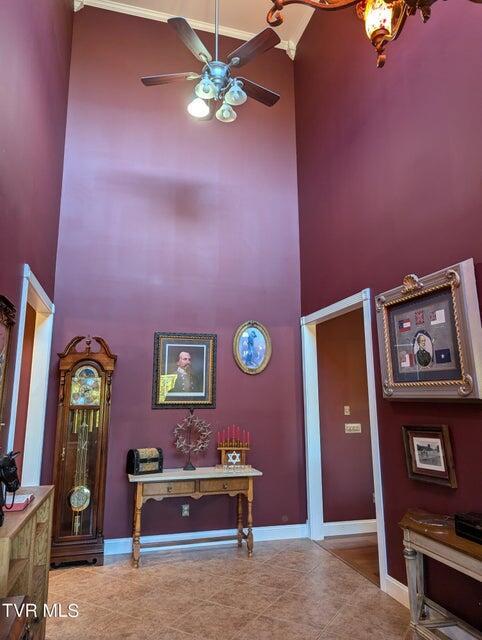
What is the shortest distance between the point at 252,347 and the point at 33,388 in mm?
2428

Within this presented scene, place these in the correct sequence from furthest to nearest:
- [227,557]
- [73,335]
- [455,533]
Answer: [73,335] < [227,557] < [455,533]

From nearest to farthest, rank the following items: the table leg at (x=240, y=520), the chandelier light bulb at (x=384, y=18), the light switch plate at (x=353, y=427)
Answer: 1. the chandelier light bulb at (x=384, y=18)
2. the table leg at (x=240, y=520)
3. the light switch plate at (x=353, y=427)

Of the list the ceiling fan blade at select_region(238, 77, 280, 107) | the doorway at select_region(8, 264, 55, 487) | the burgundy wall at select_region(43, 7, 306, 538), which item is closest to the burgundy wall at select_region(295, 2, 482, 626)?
the burgundy wall at select_region(43, 7, 306, 538)

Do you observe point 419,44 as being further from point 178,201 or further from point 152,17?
point 152,17

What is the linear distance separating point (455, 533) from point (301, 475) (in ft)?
8.69

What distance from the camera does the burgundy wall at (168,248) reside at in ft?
14.9

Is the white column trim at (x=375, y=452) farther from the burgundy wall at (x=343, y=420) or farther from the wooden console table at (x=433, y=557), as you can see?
the burgundy wall at (x=343, y=420)

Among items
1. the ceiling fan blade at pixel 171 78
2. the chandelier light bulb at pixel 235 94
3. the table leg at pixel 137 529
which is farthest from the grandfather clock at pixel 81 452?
the chandelier light bulb at pixel 235 94

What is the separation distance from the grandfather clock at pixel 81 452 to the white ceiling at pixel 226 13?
4372 mm

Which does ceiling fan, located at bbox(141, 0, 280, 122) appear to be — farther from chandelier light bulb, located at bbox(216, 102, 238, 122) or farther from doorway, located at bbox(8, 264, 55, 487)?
doorway, located at bbox(8, 264, 55, 487)

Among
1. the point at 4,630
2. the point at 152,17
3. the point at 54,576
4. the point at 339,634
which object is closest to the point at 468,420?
the point at 339,634

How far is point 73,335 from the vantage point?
4.47 metres

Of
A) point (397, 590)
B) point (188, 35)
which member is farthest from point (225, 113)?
point (397, 590)

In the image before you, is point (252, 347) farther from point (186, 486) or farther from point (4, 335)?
point (4, 335)
